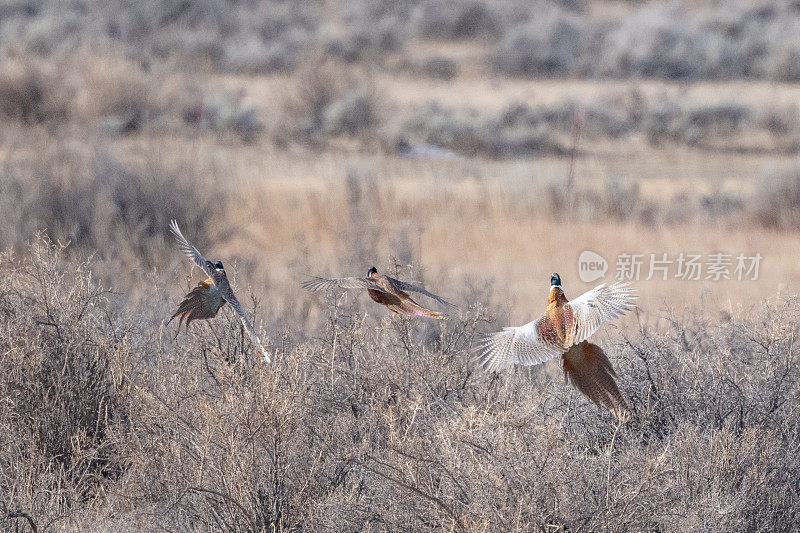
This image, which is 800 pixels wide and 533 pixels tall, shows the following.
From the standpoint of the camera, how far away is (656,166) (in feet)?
59.1

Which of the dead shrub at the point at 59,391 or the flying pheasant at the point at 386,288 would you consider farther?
the dead shrub at the point at 59,391

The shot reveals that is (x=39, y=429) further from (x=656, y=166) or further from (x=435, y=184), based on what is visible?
(x=656, y=166)

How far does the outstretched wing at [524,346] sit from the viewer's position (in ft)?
13.5

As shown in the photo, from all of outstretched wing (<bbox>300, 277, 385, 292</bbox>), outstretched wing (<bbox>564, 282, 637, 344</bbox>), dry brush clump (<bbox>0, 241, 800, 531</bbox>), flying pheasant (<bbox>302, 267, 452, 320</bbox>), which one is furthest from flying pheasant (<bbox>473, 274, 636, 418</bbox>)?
outstretched wing (<bbox>300, 277, 385, 292</bbox>)

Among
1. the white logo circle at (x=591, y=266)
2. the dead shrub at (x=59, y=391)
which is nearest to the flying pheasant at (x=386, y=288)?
the dead shrub at (x=59, y=391)

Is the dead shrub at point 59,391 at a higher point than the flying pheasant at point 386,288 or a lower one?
lower

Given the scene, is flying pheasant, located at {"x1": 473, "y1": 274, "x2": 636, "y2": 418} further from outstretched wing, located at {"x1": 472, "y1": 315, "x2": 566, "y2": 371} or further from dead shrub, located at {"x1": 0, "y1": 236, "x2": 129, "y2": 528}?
dead shrub, located at {"x1": 0, "y1": 236, "x2": 129, "y2": 528}

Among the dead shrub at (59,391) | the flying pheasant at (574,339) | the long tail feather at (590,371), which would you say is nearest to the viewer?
the flying pheasant at (574,339)

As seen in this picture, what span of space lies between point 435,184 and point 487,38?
21.6 m

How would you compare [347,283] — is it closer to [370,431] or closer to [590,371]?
[370,431]

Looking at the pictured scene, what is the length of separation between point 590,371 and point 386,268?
10.8 feet

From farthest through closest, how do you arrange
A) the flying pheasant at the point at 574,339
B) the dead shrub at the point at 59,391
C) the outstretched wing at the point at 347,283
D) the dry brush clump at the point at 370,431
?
the dead shrub at the point at 59,391 → the outstretched wing at the point at 347,283 → the flying pheasant at the point at 574,339 → the dry brush clump at the point at 370,431

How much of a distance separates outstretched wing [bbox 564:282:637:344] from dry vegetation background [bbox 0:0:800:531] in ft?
1.36

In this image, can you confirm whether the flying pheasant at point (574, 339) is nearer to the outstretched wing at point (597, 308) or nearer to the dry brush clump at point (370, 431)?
the outstretched wing at point (597, 308)
